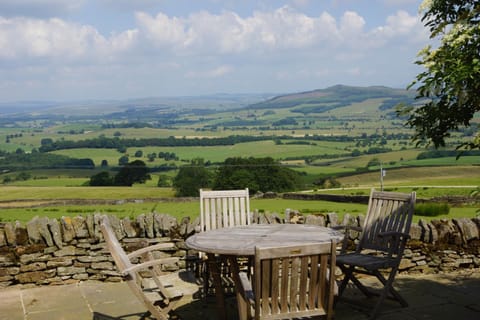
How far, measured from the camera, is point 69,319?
5758 millimetres

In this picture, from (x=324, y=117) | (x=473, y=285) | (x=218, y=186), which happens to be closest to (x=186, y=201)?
(x=218, y=186)

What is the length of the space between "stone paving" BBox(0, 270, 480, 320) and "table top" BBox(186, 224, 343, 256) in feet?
2.89

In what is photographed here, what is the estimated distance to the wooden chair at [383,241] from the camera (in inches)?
218

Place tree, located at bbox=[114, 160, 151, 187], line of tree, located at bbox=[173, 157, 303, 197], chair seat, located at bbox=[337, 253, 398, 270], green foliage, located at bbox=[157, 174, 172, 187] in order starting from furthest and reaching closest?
tree, located at bbox=[114, 160, 151, 187] → green foliage, located at bbox=[157, 174, 172, 187] → line of tree, located at bbox=[173, 157, 303, 197] → chair seat, located at bbox=[337, 253, 398, 270]

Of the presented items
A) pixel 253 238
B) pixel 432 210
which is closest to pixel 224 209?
pixel 253 238

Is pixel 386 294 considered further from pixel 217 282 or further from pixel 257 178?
pixel 257 178

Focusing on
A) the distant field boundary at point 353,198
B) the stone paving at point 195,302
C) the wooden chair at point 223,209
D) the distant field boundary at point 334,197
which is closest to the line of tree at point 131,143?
the distant field boundary at point 334,197

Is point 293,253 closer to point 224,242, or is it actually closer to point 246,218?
point 224,242

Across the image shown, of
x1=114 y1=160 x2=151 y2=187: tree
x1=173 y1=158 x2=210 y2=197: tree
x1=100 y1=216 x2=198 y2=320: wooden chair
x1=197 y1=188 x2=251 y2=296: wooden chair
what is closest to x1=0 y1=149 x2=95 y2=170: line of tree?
x1=114 y1=160 x2=151 y2=187: tree

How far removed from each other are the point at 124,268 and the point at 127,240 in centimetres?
254

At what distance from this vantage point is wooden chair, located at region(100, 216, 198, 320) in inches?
182

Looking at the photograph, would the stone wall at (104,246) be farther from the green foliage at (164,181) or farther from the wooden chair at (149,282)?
the green foliage at (164,181)

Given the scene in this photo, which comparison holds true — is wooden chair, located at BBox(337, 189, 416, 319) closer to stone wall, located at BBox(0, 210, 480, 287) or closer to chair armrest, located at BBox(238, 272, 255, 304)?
stone wall, located at BBox(0, 210, 480, 287)

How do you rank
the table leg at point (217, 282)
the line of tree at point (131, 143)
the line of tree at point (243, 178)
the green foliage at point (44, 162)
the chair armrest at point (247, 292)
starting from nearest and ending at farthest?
the chair armrest at point (247, 292), the table leg at point (217, 282), the line of tree at point (243, 178), the green foliage at point (44, 162), the line of tree at point (131, 143)
